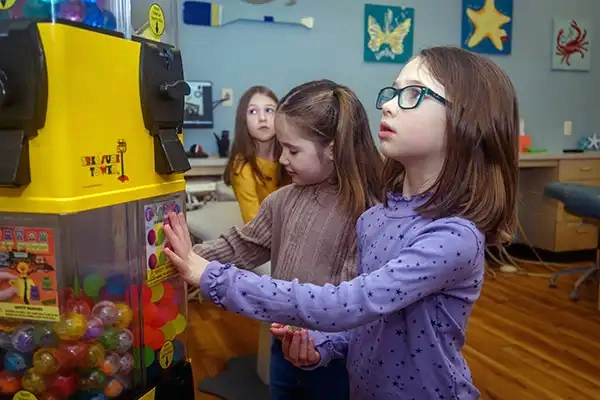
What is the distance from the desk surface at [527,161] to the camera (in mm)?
3473

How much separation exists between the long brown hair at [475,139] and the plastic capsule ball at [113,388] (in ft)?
1.79

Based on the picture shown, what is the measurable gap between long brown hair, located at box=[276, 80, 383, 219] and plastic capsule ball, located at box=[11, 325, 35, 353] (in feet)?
2.11

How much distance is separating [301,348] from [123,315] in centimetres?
32

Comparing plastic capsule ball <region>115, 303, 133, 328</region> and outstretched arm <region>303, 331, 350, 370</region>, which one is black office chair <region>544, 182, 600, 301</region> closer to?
outstretched arm <region>303, 331, 350, 370</region>

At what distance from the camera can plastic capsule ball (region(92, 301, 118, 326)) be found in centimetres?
88

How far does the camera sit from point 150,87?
0.93 meters

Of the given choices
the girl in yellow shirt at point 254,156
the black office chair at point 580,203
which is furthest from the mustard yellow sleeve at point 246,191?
the black office chair at point 580,203

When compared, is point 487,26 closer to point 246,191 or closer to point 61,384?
point 246,191

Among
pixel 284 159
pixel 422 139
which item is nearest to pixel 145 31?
pixel 284 159

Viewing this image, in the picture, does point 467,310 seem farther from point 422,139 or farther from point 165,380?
point 165,380

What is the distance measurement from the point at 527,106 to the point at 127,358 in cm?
439

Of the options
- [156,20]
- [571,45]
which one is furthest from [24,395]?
[571,45]

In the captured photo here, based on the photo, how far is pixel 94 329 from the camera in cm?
88

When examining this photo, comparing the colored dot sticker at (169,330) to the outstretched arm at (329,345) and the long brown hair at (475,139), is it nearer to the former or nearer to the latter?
the outstretched arm at (329,345)
